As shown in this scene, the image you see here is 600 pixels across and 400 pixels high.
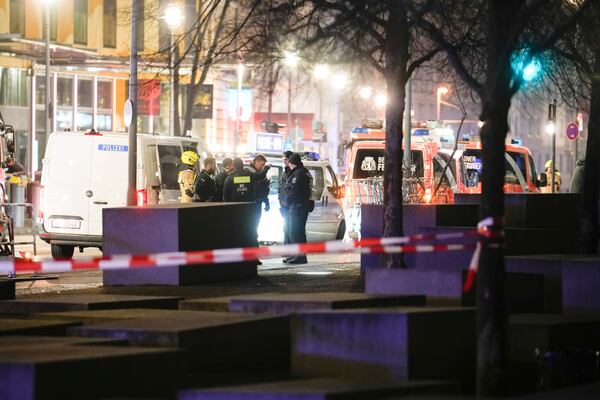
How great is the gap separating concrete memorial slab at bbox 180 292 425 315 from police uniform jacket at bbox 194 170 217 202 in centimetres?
1113

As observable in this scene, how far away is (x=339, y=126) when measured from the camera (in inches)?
3236

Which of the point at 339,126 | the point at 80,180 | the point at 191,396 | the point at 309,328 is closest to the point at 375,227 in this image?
the point at 80,180

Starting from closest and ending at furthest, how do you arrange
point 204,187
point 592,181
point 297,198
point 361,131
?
point 592,181
point 204,187
point 297,198
point 361,131

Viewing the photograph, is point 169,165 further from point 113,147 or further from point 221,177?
point 221,177

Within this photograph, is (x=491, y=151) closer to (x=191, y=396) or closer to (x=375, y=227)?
(x=191, y=396)

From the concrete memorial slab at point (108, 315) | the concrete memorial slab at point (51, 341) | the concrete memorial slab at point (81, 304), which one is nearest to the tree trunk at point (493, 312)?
the concrete memorial slab at point (51, 341)

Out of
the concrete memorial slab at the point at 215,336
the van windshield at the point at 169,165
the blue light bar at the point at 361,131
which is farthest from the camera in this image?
the blue light bar at the point at 361,131

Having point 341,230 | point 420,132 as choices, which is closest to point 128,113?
point 341,230

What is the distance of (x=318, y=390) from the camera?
27.2 feet

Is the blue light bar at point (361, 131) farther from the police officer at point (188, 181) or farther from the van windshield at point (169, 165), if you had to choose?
the police officer at point (188, 181)

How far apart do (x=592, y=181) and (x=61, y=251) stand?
10.5m

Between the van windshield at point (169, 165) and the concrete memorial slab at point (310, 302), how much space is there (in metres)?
15.6

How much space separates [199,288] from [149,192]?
1061cm

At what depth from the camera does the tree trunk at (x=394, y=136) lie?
54.6 feet
